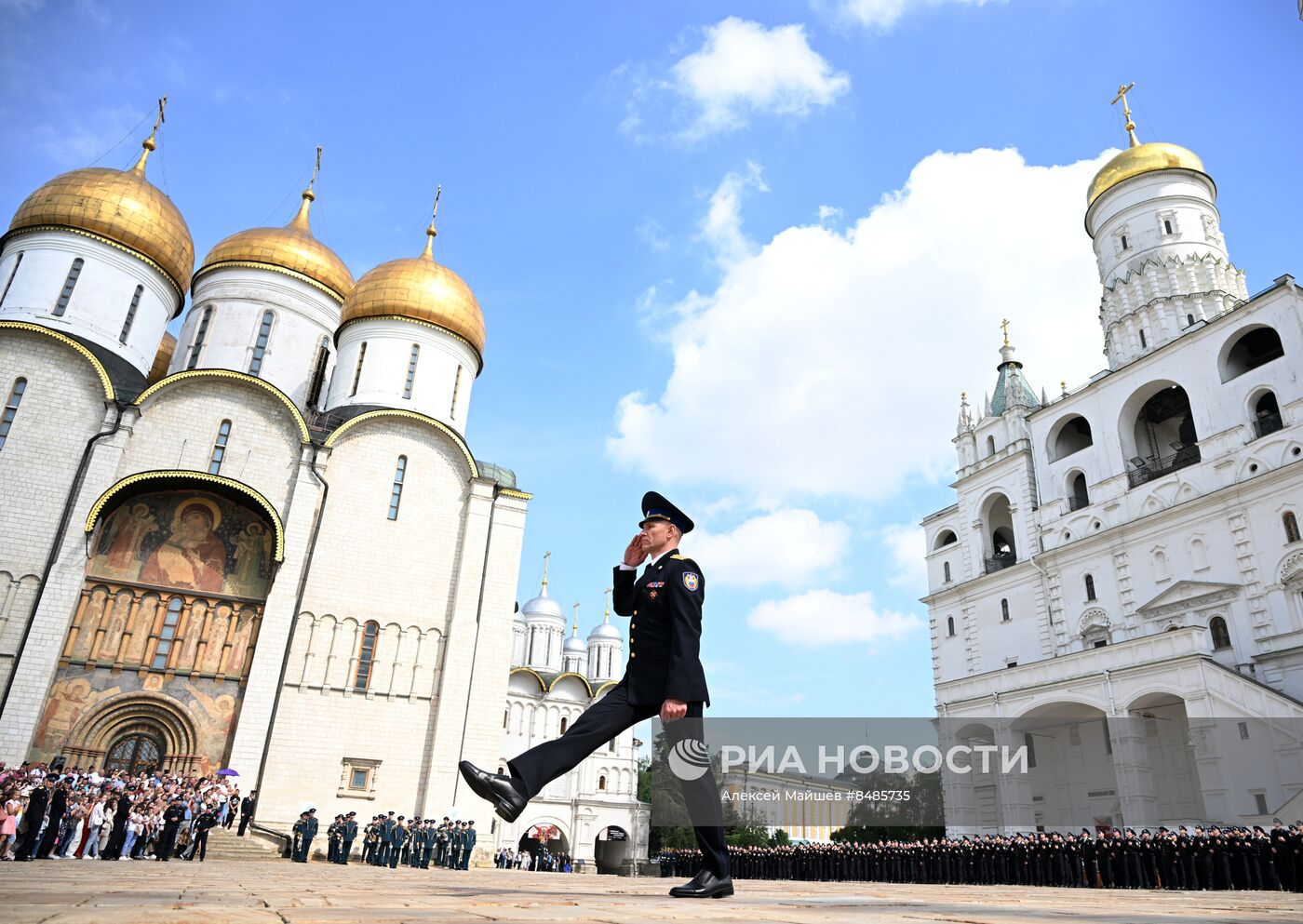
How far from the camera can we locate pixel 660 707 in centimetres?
401

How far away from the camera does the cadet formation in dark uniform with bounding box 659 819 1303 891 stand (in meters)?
14.0

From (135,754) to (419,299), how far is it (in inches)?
539

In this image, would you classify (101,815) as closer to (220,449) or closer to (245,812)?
(245,812)

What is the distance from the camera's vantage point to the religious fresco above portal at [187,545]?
18672 millimetres

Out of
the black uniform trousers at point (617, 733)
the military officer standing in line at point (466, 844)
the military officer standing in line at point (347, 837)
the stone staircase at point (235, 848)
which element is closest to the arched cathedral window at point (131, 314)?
the stone staircase at point (235, 848)

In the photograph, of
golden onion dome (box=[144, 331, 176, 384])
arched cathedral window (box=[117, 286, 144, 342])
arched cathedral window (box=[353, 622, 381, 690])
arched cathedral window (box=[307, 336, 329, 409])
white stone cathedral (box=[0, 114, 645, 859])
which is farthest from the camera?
golden onion dome (box=[144, 331, 176, 384])

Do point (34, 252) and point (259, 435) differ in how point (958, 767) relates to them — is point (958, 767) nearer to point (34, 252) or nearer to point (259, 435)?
point (259, 435)

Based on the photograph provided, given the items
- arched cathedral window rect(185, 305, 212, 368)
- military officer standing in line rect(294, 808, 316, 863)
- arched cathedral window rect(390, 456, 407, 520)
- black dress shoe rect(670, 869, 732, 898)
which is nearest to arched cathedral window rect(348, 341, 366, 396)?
arched cathedral window rect(390, 456, 407, 520)

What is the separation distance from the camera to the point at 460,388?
82.6 ft

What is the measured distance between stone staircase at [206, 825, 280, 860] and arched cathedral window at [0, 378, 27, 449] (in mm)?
9828

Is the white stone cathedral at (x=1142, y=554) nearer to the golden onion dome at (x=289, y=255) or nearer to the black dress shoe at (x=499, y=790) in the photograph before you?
the black dress shoe at (x=499, y=790)

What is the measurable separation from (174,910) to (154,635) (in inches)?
752

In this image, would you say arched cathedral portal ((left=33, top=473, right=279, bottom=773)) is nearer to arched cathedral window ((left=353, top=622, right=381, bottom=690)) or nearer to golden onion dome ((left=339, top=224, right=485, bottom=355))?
arched cathedral window ((left=353, top=622, right=381, bottom=690))

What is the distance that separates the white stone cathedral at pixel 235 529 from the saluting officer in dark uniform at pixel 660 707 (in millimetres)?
17000
